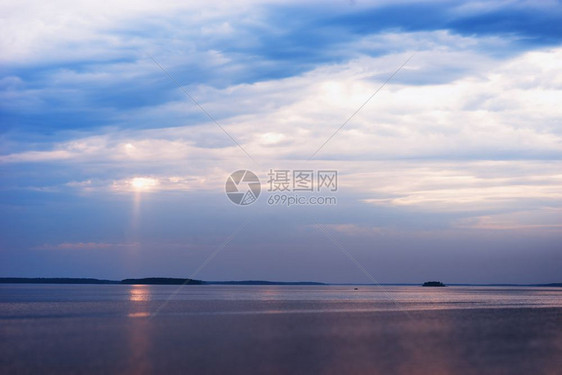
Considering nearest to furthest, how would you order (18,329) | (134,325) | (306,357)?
(306,357) → (18,329) → (134,325)

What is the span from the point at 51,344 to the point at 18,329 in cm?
982

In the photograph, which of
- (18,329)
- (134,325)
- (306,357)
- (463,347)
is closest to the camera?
(306,357)

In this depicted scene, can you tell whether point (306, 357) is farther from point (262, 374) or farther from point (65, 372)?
point (65, 372)

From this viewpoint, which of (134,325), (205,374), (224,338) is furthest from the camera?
(134,325)

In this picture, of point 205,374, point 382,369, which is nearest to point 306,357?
point 382,369

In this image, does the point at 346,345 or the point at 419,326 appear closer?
the point at 346,345

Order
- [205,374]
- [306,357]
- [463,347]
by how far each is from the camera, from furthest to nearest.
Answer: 1. [463,347]
2. [306,357]
3. [205,374]

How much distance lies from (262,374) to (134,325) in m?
22.7

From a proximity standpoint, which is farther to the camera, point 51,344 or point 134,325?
point 134,325

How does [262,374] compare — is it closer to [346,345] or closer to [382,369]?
[382,369]

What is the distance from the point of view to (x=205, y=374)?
909 inches

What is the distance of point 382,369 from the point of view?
24.5 meters

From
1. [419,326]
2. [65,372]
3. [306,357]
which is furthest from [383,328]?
[65,372]

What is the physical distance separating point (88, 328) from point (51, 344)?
9.54 m
